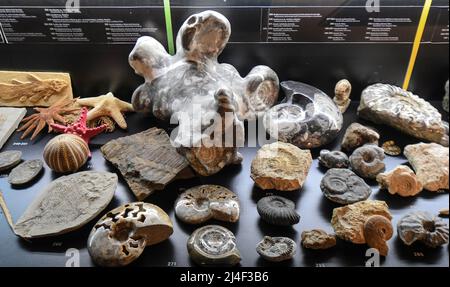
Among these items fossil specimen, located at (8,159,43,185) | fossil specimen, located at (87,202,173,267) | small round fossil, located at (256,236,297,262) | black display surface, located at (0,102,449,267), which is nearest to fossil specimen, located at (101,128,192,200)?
black display surface, located at (0,102,449,267)

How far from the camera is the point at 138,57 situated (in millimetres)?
2529

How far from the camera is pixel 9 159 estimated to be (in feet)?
8.13

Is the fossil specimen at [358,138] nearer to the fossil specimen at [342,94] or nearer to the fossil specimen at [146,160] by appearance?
the fossil specimen at [342,94]

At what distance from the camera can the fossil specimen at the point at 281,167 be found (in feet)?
7.48

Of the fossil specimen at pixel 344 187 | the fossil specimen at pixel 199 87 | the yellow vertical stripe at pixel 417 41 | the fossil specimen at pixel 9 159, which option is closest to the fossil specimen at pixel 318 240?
the fossil specimen at pixel 344 187

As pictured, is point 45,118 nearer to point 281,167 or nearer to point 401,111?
point 281,167

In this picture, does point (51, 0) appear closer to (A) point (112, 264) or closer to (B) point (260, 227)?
(A) point (112, 264)

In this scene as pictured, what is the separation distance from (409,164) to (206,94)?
1.21 metres

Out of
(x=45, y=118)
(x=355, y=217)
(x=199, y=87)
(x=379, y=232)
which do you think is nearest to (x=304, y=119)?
(x=199, y=87)

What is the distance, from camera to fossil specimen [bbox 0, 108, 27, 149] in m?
2.65

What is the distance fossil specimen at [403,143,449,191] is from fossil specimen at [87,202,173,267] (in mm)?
1327

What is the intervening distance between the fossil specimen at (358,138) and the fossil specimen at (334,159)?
11 centimetres

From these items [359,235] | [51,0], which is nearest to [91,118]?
[51,0]

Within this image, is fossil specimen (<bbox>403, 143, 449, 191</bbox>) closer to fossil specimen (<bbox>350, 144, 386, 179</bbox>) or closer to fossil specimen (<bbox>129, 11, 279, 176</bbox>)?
fossil specimen (<bbox>350, 144, 386, 179</bbox>)
